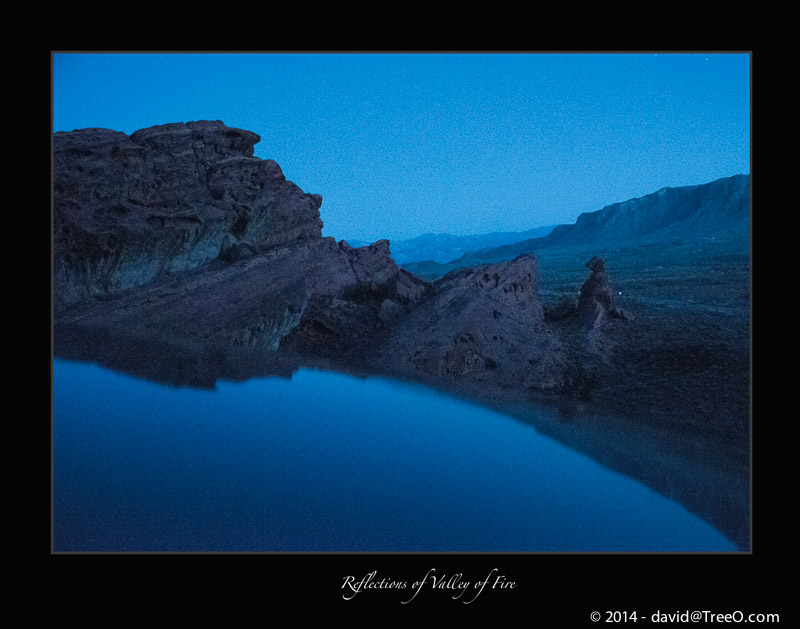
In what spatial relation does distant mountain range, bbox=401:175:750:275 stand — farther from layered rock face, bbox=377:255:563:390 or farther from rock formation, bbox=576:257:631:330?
layered rock face, bbox=377:255:563:390

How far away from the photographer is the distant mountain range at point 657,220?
42.9 meters

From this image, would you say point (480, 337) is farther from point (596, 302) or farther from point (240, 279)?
point (240, 279)

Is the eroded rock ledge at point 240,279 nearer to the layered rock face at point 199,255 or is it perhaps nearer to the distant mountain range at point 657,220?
the layered rock face at point 199,255

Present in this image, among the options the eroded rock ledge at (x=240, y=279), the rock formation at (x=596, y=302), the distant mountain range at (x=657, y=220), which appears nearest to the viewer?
the eroded rock ledge at (x=240, y=279)

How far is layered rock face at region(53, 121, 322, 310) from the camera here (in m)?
8.20

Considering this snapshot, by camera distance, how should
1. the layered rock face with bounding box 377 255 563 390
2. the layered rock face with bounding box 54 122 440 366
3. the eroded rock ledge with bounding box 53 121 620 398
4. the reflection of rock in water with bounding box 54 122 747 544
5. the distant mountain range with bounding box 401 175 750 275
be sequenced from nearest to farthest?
1. the reflection of rock in water with bounding box 54 122 747 544
2. the layered rock face with bounding box 377 255 563 390
3. the eroded rock ledge with bounding box 53 121 620 398
4. the layered rock face with bounding box 54 122 440 366
5. the distant mountain range with bounding box 401 175 750 275

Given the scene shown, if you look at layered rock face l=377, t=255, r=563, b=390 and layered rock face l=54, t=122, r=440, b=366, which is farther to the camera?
layered rock face l=54, t=122, r=440, b=366

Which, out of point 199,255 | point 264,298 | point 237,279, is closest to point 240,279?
point 237,279

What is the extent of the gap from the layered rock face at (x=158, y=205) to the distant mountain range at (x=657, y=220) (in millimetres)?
28667

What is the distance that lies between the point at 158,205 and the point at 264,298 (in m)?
1.94

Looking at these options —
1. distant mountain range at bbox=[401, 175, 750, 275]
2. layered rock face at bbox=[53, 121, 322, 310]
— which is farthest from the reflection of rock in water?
distant mountain range at bbox=[401, 175, 750, 275]

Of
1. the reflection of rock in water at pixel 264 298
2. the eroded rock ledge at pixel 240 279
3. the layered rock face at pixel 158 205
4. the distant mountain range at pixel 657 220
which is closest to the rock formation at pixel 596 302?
the reflection of rock in water at pixel 264 298

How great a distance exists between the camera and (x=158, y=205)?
29.5 feet

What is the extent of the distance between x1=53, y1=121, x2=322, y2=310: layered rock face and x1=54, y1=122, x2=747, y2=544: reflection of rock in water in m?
0.02
